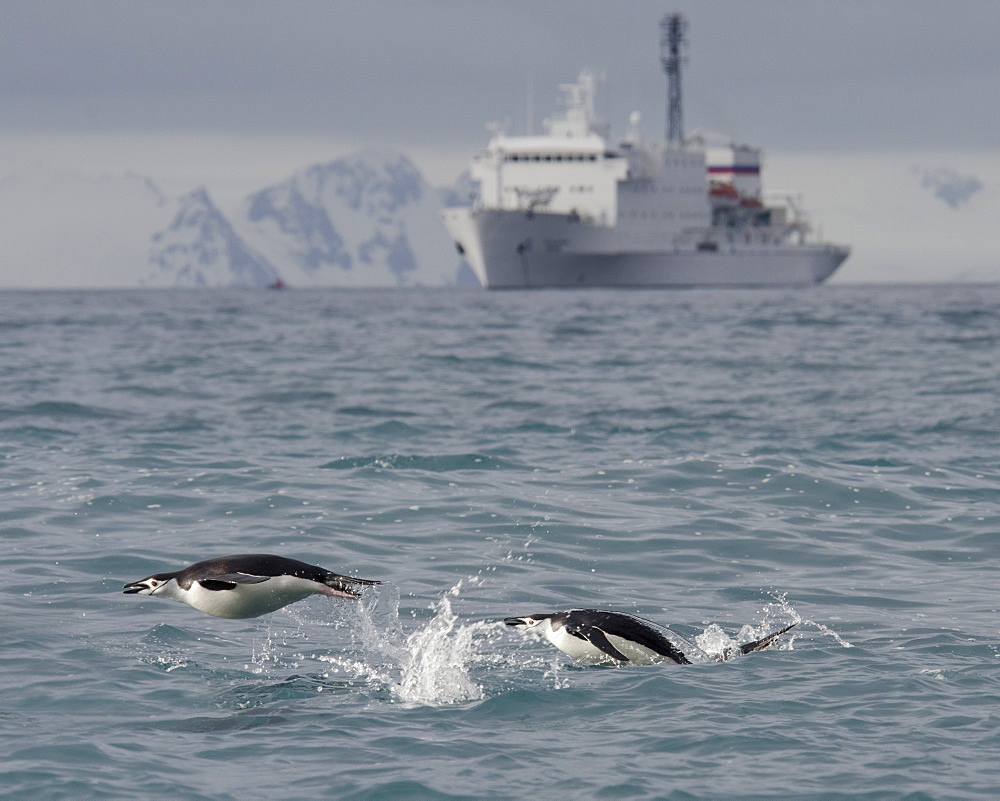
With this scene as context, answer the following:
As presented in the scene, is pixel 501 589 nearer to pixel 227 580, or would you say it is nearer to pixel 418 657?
pixel 418 657

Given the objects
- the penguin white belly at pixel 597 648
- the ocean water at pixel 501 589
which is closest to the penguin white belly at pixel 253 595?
the ocean water at pixel 501 589

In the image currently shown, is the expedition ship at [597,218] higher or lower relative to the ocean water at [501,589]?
higher

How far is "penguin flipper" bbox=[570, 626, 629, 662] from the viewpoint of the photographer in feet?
26.1

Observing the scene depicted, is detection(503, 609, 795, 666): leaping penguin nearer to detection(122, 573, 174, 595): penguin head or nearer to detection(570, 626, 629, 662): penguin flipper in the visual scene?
detection(570, 626, 629, 662): penguin flipper

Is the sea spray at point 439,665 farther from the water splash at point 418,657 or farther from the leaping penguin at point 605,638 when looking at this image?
the leaping penguin at point 605,638

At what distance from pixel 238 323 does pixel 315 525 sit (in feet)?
150

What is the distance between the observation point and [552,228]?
103 meters

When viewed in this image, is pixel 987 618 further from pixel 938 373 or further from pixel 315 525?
pixel 938 373

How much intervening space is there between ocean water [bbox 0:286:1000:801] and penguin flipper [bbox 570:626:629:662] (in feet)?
0.54

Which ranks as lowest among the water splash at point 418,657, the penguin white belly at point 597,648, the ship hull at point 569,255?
the water splash at point 418,657

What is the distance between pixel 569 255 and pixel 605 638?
9646cm

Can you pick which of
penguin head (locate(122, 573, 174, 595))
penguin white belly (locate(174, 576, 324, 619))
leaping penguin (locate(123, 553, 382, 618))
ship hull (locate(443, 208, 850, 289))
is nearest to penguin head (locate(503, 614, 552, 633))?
leaping penguin (locate(123, 553, 382, 618))

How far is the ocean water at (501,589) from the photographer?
6648mm

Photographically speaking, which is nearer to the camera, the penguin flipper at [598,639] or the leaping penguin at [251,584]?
the leaping penguin at [251,584]
